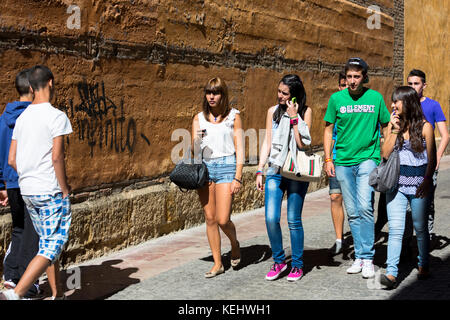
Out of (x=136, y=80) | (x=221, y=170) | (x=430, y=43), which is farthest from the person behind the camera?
(x=430, y=43)

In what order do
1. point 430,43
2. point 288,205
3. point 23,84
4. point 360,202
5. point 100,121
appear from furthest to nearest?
1. point 430,43
2. point 100,121
3. point 360,202
4. point 288,205
5. point 23,84

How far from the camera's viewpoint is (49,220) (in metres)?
4.77

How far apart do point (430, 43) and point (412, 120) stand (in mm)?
13751

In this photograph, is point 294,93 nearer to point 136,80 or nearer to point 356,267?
point 356,267

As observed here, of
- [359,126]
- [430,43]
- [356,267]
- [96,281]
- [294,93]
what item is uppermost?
[430,43]

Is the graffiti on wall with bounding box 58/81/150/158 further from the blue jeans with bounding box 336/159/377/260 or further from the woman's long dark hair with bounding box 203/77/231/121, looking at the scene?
the blue jeans with bounding box 336/159/377/260

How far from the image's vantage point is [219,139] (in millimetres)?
6137

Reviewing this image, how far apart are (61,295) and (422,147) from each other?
314 cm

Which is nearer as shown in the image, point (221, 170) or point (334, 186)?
point (221, 170)

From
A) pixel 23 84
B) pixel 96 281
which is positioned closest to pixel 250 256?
pixel 96 281

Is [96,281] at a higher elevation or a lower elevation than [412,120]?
lower

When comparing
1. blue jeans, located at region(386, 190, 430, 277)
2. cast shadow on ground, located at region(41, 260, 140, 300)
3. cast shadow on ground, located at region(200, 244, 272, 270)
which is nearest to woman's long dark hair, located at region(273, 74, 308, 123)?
blue jeans, located at region(386, 190, 430, 277)

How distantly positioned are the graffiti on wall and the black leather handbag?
4.43ft
